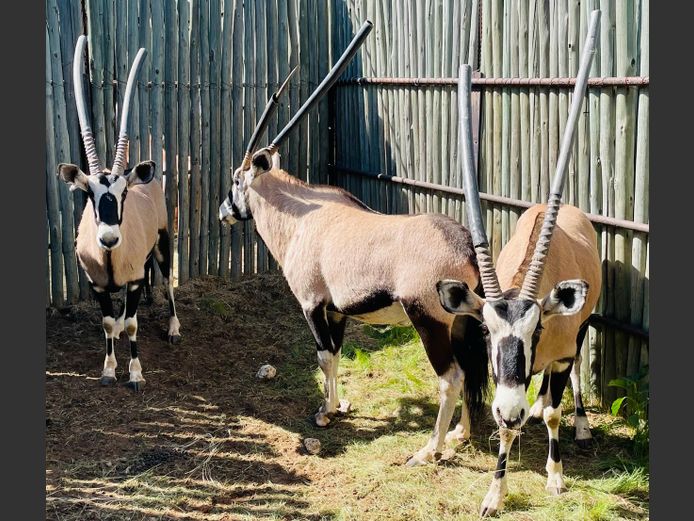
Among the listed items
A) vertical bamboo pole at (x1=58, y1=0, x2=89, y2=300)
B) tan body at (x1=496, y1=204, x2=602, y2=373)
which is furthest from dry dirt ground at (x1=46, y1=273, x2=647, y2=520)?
vertical bamboo pole at (x1=58, y1=0, x2=89, y2=300)

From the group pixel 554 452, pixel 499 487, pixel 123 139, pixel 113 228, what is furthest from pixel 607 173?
pixel 123 139

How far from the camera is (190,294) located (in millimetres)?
10539

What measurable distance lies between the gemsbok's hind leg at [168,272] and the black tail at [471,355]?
3888mm

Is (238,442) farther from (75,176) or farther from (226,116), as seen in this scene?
(226,116)

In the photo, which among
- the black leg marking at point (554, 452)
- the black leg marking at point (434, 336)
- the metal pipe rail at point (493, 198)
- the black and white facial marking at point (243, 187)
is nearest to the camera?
the black leg marking at point (554, 452)

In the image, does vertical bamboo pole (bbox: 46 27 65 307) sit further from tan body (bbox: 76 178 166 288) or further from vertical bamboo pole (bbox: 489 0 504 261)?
vertical bamboo pole (bbox: 489 0 504 261)

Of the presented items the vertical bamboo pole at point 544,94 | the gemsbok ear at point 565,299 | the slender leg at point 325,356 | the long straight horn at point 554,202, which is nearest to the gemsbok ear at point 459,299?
the long straight horn at point 554,202

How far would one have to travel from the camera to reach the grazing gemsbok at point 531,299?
196 inches

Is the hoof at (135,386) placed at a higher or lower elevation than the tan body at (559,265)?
lower

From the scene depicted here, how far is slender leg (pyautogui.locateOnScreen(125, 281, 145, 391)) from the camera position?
8.01 m

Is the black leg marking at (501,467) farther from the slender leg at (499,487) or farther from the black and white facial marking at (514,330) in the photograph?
the black and white facial marking at (514,330)

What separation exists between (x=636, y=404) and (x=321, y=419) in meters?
2.54

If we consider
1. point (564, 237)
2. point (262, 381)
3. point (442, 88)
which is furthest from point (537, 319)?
point (442, 88)

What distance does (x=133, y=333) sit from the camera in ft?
26.9
